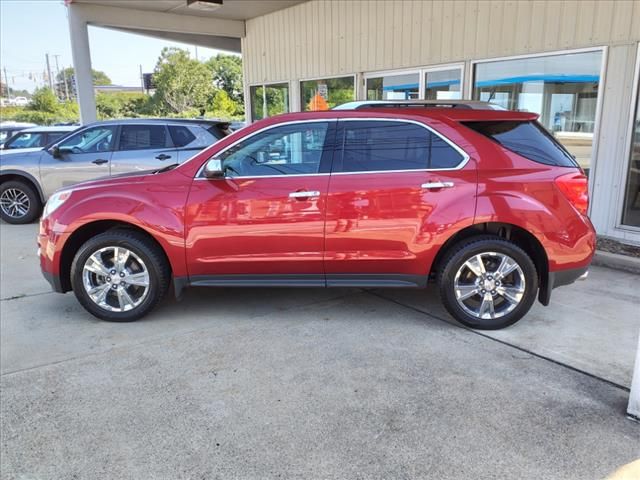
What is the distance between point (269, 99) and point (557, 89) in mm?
7496

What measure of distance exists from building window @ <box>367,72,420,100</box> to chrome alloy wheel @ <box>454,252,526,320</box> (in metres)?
5.53

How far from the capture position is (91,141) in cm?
875

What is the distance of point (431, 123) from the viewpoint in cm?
414

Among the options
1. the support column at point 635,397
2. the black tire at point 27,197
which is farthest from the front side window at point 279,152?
the black tire at point 27,197

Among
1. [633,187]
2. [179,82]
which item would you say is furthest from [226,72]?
[633,187]

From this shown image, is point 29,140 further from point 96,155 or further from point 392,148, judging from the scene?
point 392,148

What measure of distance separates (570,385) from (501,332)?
89 cm

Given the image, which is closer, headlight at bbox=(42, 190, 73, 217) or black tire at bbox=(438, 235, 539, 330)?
black tire at bbox=(438, 235, 539, 330)

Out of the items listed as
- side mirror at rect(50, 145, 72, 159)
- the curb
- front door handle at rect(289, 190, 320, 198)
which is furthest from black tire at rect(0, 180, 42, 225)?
the curb

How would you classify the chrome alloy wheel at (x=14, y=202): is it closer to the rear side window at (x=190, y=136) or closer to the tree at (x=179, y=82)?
the rear side window at (x=190, y=136)

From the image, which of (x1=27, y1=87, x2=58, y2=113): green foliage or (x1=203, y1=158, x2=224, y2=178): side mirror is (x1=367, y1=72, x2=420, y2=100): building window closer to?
(x1=203, y1=158, x2=224, y2=178): side mirror

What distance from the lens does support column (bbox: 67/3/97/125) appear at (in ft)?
36.9

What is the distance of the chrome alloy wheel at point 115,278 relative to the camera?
4.32m

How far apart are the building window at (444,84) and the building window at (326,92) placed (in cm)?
188
